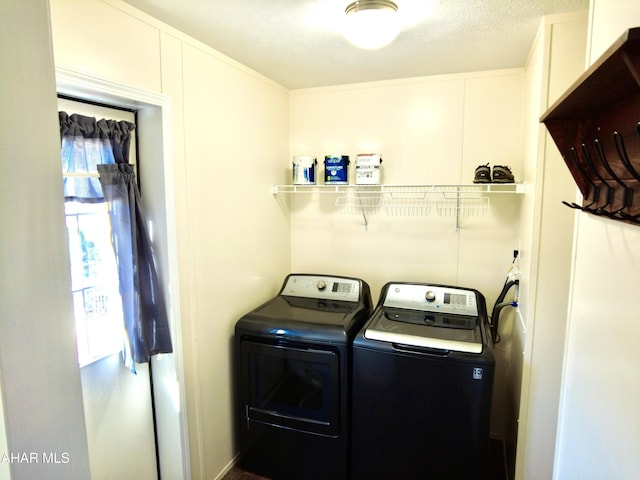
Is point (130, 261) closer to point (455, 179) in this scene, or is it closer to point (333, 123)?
point (333, 123)

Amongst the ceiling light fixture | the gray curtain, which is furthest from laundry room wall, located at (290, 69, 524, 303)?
the gray curtain

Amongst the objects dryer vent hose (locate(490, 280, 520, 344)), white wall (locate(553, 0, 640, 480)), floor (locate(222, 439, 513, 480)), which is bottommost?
floor (locate(222, 439, 513, 480))

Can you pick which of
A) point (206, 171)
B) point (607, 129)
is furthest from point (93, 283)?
point (607, 129)

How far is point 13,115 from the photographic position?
55cm

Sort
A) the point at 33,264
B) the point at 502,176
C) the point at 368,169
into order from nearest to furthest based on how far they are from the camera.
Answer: the point at 33,264 → the point at 502,176 → the point at 368,169

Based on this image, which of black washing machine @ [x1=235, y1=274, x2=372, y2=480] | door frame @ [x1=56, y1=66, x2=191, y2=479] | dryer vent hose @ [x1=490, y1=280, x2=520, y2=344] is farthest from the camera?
dryer vent hose @ [x1=490, y1=280, x2=520, y2=344]

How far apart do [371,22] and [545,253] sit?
1.20 metres

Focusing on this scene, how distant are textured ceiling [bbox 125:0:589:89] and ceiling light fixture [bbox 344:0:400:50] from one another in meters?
0.05

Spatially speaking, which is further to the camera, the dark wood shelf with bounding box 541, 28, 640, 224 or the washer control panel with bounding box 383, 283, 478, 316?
the washer control panel with bounding box 383, 283, 478, 316

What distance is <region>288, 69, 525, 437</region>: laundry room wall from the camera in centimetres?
230

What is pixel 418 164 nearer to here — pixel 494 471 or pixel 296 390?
pixel 296 390

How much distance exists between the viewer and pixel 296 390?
2.07 metres

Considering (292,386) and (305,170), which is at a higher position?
(305,170)

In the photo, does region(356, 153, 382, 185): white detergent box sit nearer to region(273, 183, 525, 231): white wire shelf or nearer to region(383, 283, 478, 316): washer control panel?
region(273, 183, 525, 231): white wire shelf
